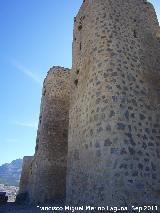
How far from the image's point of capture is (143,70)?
396 inches

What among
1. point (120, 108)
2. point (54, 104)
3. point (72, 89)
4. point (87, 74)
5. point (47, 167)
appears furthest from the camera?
point (54, 104)

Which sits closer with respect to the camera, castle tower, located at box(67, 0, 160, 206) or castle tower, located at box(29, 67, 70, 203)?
castle tower, located at box(67, 0, 160, 206)

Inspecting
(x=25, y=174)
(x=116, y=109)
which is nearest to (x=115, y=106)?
(x=116, y=109)

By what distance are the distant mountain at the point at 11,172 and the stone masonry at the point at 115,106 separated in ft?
239

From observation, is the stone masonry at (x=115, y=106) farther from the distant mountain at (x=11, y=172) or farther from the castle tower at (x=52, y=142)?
the distant mountain at (x=11, y=172)

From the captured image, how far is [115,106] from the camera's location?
8.73 m

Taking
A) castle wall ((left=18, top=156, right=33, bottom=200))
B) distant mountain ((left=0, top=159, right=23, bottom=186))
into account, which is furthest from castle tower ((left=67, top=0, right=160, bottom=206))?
distant mountain ((left=0, top=159, right=23, bottom=186))

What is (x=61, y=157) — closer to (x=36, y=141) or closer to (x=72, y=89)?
(x=36, y=141)

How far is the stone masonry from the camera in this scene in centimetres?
793

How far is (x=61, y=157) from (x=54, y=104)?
3515 mm

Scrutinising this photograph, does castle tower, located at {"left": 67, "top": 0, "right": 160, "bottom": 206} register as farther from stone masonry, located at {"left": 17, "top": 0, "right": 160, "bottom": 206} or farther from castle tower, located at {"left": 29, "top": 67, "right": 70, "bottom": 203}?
castle tower, located at {"left": 29, "top": 67, "right": 70, "bottom": 203}

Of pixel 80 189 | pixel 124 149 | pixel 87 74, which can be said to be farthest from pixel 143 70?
pixel 80 189

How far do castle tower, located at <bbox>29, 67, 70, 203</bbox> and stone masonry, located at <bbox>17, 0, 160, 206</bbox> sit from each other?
4948 mm

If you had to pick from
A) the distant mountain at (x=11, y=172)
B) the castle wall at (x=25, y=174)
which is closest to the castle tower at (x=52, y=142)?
the castle wall at (x=25, y=174)
